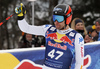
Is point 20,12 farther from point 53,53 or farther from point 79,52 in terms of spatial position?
point 79,52

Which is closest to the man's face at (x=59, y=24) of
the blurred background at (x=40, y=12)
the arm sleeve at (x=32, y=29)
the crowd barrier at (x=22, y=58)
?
the arm sleeve at (x=32, y=29)

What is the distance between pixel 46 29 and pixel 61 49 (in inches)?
17.9

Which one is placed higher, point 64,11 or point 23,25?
point 64,11

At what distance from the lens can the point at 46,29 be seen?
2.97 meters

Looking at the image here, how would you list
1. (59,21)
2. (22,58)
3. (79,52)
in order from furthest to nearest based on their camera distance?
1. (22,58)
2. (59,21)
3. (79,52)

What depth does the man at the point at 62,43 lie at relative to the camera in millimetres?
2673

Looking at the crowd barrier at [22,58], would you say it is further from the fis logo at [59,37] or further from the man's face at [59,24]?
the man's face at [59,24]

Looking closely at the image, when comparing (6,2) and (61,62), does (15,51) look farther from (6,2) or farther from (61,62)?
(6,2)

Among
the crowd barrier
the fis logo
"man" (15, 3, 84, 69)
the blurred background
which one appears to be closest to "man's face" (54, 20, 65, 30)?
"man" (15, 3, 84, 69)

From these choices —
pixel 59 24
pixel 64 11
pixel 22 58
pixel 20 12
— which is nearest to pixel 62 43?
pixel 59 24

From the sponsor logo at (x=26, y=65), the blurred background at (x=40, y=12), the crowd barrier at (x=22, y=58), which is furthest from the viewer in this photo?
the blurred background at (x=40, y=12)

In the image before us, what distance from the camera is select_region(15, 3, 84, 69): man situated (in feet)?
8.77

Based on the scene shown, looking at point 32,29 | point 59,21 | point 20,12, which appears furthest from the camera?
point 32,29

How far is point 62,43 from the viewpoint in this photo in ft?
9.04
